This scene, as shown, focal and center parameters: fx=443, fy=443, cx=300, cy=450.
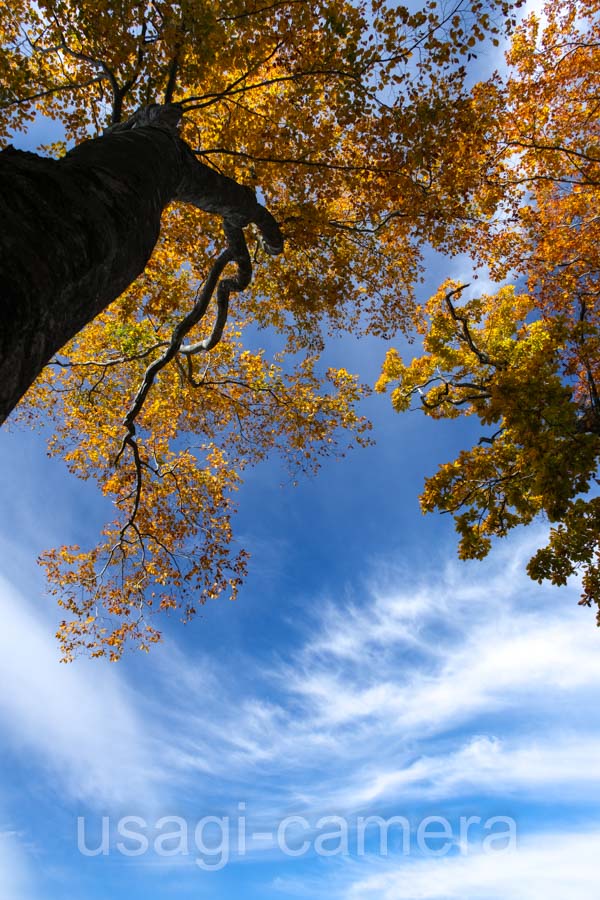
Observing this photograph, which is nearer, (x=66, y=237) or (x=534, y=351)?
(x=66, y=237)

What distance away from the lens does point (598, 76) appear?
1045cm

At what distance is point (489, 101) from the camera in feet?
31.3

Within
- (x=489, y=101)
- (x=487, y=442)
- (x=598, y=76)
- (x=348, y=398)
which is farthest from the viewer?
(x=348, y=398)

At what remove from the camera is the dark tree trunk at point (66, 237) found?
1.94 metres

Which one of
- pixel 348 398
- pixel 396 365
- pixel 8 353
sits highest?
pixel 396 365

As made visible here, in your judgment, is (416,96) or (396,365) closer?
(416,96)

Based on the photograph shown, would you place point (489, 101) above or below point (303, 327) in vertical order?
above

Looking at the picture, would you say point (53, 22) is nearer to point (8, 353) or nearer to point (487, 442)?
point (8, 353)

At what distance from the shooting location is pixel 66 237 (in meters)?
2.33

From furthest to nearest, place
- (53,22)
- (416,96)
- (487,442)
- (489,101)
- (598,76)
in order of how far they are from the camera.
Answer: (598,76) < (489,101) < (487,442) < (416,96) < (53,22)

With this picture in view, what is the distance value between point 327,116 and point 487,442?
23.6ft

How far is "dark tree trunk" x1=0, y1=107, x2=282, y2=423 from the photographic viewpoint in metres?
1.94

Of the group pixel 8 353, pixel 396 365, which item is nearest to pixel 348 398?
pixel 396 365

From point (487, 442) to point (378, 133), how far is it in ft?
19.3
